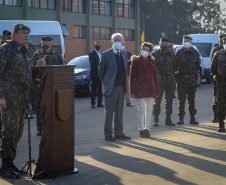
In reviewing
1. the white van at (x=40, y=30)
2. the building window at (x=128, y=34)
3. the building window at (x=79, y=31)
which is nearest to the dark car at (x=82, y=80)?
the white van at (x=40, y=30)

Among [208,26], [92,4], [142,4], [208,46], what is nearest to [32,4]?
[92,4]

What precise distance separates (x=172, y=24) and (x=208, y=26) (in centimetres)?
1317

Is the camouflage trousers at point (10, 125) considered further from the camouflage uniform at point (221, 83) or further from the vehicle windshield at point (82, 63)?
the vehicle windshield at point (82, 63)

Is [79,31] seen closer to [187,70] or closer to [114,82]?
[187,70]

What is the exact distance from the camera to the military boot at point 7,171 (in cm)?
673

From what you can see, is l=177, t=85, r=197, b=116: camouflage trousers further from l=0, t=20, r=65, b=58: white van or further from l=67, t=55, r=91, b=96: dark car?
l=0, t=20, r=65, b=58: white van

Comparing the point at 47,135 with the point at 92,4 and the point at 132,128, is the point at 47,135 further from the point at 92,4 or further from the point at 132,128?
the point at 92,4

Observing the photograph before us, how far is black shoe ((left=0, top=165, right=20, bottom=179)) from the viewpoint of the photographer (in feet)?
22.1

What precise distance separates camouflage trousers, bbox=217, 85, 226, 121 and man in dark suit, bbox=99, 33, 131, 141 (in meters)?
2.11

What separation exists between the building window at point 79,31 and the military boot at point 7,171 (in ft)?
136

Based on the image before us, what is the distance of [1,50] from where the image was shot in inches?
266

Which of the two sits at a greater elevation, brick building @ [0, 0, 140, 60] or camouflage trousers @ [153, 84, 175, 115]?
brick building @ [0, 0, 140, 60]

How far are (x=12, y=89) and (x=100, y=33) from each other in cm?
4514

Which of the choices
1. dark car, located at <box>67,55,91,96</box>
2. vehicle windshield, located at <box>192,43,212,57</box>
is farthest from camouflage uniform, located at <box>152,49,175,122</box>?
vehicle windshield, located at <box>192,43,212,57</box>
